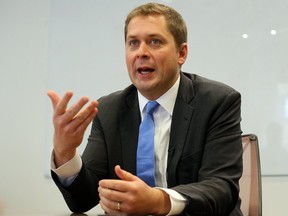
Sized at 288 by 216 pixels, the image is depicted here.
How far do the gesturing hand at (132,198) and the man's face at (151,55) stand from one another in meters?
0.53

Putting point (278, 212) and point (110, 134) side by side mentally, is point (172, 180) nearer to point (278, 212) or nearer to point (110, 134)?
point (110, 134)

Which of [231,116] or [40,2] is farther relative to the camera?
[40,2]

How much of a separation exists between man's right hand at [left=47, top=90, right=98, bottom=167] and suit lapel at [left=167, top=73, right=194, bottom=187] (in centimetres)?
39

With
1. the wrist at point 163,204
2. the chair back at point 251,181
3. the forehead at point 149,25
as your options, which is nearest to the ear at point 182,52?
the forehead at point 149,25

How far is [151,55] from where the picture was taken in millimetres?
1568

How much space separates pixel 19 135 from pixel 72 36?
0.96m

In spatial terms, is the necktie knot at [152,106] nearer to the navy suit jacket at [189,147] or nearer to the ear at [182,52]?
the navy suit jacket at [189,147]

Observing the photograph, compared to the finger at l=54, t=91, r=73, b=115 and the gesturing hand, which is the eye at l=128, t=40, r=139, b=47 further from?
the gesturing hand

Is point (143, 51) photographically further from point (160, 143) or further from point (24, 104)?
point (24, 104)

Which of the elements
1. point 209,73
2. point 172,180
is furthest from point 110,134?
point 209,73

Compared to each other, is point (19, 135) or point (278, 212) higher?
point (19, 135)

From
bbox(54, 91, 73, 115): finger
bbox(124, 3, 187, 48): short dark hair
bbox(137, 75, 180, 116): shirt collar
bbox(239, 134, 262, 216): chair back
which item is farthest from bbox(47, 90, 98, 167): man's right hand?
bbox(239, 134, 262, 216): chair back

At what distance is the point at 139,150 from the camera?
5.18 ft

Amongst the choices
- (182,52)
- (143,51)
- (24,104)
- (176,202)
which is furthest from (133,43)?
(24,104)
